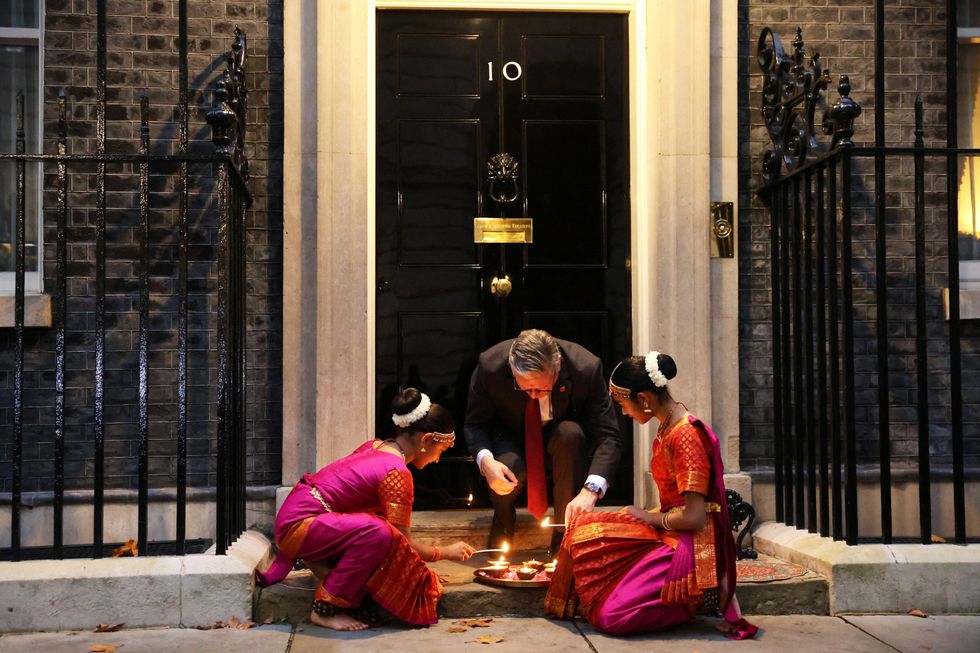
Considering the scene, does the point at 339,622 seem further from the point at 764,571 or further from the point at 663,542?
the point at 764,571

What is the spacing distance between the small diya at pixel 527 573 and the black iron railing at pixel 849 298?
1.47 metres

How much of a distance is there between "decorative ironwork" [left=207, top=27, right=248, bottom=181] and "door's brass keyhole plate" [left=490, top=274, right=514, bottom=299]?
1.55 metres

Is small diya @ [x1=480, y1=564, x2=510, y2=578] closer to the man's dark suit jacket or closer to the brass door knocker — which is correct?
the man's dark suit jacket

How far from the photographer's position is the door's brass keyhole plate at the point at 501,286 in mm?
6371

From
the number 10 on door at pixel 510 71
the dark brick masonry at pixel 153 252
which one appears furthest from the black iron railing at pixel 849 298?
the dark brick masonry at pixel 153 252

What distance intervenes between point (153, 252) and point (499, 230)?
1992mm

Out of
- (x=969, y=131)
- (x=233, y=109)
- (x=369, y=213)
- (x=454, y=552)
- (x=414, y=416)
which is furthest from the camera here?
(x=969, y=131)

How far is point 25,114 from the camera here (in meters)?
6.29

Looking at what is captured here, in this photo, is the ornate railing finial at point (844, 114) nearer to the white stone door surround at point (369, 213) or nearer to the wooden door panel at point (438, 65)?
the white stone door surround at point (369, 213)

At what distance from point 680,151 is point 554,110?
2.74 feet

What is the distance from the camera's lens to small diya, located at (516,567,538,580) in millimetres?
5250

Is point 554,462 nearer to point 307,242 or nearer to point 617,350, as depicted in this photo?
point 617,350

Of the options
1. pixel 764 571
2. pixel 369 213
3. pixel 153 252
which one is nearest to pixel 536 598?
pixel 764 571

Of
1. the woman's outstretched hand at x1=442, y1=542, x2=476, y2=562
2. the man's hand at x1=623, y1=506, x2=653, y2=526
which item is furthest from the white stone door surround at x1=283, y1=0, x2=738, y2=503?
the man's hand at x1=623, y1=506, x2=653, y2=526
